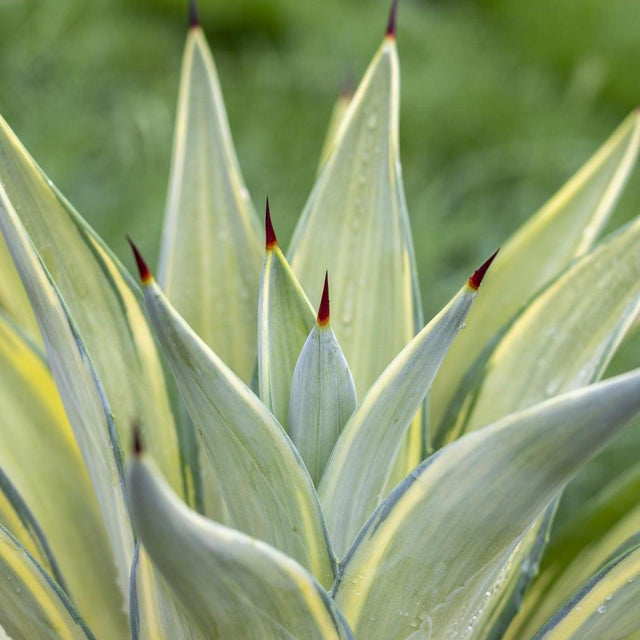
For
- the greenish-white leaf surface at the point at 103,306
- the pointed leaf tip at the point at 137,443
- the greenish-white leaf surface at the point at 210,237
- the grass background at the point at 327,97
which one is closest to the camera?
the pointed leaf tip at the point at 137,443

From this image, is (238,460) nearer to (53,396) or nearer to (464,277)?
(53,396)

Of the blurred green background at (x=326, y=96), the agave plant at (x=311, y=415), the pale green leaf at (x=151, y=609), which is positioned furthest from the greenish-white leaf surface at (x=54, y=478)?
the blurred green background at (x=326, y=96)

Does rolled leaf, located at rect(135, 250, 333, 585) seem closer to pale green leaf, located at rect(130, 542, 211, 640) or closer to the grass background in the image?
pale green leaf, located at rect(130, 542, 211, 640)

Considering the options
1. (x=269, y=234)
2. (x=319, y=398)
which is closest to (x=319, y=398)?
(x=319, y=398)

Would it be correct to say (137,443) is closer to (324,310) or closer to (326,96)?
(324,310)

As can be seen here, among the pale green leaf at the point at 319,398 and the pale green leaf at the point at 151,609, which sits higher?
the pale green leaf at the point at 319,398

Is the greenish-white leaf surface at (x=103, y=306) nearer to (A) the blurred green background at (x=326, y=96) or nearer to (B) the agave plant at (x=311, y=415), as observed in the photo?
(B) the agave plant at (x=311, y=415)

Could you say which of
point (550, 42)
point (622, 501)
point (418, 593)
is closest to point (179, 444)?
point (418, 593)
